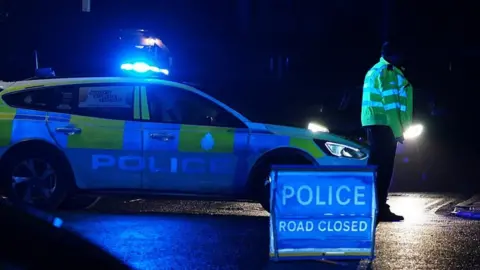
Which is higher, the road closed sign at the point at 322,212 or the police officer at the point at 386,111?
the police officer at the point at 386,111

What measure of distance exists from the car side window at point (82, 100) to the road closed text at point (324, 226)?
2.90 m

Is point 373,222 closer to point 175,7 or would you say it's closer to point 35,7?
point 35,7

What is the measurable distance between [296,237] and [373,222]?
538 mm

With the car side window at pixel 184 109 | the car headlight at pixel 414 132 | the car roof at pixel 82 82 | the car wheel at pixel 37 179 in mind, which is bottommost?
the car wheel at pixel 37 179

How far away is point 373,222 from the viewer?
5.34 m

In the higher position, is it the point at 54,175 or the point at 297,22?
the point at 297,22

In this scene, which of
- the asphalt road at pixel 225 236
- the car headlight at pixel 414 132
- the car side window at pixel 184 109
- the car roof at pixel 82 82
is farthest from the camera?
the car headlight at pixel 414 132

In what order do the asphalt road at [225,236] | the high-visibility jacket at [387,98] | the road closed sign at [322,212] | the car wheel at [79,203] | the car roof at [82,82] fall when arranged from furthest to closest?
the car wheel at [79,203], the car roof at [82,82], the high-visibility jacket at [387,98], the asphalt road at [225,236], the road closed sign at [322,212]

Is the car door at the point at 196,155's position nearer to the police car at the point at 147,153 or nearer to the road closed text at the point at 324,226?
the police car at the point at 147,153

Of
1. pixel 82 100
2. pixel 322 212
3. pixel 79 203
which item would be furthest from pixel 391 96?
pixel 79 203

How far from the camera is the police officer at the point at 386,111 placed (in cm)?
753

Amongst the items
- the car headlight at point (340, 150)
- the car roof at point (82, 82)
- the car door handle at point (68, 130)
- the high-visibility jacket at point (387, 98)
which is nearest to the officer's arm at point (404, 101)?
the high-visibility jacket at point (387, 98)

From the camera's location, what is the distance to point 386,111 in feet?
24.7

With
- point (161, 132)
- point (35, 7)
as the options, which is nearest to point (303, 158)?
point (161, 132)
